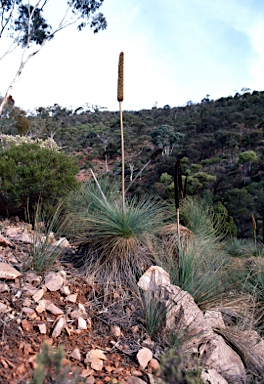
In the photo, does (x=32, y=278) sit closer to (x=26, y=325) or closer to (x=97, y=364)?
(x=26, y=325)

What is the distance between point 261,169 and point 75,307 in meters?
24.0

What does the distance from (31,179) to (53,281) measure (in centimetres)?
379

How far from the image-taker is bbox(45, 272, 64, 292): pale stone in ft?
11.8

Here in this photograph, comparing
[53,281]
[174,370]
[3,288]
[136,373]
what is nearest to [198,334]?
[136,373]

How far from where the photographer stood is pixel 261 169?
2556cm

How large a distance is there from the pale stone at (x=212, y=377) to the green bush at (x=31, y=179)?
4.63 m

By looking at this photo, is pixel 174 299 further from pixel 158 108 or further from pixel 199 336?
pixel 158 108

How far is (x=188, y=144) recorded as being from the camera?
35312mm

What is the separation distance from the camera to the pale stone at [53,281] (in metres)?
3.59

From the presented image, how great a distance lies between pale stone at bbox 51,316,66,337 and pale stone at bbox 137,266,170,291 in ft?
3.18

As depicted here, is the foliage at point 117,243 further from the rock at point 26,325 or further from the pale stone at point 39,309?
the rock at point 26,325

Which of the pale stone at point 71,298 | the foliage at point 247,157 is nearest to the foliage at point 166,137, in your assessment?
the foliage at point 247,157

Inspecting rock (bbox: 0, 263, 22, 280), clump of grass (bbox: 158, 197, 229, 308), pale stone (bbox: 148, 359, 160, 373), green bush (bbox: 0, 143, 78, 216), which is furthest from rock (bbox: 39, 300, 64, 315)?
green bush (bbox: 0, 143, 78, 216)

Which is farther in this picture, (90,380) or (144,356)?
(144,356)
